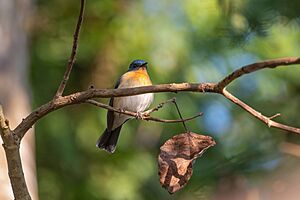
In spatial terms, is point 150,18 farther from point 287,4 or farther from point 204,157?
point 287,4

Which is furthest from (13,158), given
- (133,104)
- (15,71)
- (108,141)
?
(15,71)

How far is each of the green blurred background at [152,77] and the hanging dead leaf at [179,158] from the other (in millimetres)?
1999

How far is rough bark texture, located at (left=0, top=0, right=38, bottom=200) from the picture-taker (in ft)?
10.4

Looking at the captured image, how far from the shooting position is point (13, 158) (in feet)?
4.22

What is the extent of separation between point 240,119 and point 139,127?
77cm

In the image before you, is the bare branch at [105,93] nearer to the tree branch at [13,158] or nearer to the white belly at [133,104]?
the tree branch at [13,158]

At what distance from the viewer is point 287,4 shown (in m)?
2.85

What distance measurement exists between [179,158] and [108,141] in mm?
1219

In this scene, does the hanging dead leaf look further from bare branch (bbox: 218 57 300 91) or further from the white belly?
the white belly

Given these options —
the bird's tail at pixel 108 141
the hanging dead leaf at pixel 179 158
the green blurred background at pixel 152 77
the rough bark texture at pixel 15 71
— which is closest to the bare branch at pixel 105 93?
the hanging dead leaf at pixel 179 158

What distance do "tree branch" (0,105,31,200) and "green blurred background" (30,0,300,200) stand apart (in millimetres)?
2074

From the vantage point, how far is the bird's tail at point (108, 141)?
2447 millimetres

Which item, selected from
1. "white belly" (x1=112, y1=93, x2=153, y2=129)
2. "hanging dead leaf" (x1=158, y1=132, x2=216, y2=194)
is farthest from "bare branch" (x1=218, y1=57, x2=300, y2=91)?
"white belly" (x1=112, y1=93, x2=153, y2=129)

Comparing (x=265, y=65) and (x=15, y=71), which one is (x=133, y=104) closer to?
(x=15, y=71)
